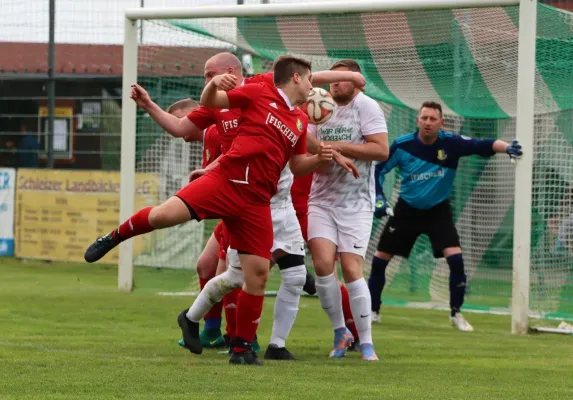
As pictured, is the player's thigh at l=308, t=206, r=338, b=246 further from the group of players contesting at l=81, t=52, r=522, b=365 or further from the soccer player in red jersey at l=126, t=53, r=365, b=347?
the soccer player in red jersey at l=126, t=53, r=365, b=347

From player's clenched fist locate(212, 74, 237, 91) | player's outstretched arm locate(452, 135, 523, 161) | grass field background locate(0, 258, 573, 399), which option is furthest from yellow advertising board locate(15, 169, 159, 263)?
player's clenched fist locate(212, 74, 237, 91)

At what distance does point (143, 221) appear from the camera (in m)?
7.20

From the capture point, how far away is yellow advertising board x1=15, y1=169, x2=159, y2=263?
17250 mm

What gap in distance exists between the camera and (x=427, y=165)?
11320 mm

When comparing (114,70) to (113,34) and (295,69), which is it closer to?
(113,34)

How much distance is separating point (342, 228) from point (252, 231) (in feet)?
4.11

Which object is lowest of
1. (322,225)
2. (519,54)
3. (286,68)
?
(322,225)

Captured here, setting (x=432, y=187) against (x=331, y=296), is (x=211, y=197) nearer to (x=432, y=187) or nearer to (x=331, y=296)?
(x=331, y=296)

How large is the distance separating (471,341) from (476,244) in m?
3.87

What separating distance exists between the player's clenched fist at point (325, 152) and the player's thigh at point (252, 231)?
22.8 inches

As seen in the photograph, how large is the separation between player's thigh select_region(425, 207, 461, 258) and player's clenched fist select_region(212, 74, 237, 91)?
15.2 ft

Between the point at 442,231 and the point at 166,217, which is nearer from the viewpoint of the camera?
the point at 166,217

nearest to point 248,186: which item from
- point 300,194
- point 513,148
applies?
point 300,194

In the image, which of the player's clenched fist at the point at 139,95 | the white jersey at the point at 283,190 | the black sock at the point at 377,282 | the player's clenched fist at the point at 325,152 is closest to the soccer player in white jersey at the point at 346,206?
the white jersey at the point at 283,190
